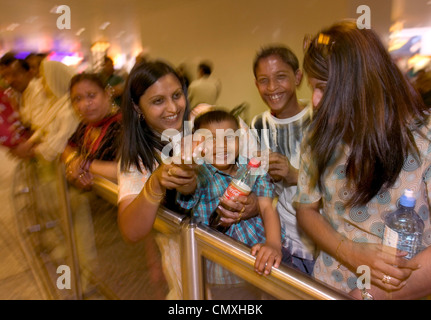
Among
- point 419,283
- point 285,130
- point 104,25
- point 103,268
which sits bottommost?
point 103,268

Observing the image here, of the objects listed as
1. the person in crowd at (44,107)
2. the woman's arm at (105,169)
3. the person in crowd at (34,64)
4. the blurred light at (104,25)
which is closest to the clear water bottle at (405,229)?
the woman's arm at (105,169)

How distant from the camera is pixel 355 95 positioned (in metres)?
0.98

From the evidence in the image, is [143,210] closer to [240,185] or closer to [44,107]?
[240,185]

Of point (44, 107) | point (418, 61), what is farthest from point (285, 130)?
point (418, 61)

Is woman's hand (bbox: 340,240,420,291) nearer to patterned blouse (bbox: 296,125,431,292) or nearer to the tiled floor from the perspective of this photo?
patterned blouse (bbox: 296,125,431,292)

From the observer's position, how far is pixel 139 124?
134 centimetres

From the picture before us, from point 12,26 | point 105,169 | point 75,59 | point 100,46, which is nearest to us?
point 105,169

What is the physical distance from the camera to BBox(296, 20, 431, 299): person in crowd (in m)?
0.93

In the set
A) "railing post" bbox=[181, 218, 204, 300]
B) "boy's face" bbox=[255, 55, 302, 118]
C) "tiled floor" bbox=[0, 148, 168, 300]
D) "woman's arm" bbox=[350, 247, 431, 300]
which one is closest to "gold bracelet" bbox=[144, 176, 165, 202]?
"railing post" bbox=[181, 218, 204, 300]

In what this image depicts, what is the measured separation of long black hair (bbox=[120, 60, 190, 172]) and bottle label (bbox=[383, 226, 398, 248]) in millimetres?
796

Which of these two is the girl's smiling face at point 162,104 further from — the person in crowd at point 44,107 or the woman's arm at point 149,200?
the person in crowd at point 44,107

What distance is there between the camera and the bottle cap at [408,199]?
87 cm

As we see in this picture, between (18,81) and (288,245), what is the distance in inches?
111

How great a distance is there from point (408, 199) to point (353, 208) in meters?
0.18
